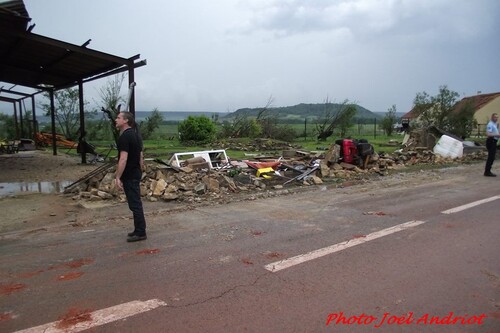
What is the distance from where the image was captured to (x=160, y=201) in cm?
837

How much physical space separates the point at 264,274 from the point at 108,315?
1.66 meters

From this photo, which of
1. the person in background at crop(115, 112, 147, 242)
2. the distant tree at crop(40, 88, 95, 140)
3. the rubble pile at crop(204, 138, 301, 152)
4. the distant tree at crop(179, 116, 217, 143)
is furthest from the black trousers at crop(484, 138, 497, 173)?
the distant tree at crop(40, 88, 95, 140)

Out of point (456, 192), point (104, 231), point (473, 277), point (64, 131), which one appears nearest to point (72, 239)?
point (104, 231)

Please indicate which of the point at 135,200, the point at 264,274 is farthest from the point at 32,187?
the point at 264,274

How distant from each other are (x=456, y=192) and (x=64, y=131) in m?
28.0

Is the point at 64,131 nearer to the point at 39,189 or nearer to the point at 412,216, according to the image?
the point at 39,189

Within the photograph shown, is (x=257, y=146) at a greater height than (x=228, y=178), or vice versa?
(x=228, y=178)

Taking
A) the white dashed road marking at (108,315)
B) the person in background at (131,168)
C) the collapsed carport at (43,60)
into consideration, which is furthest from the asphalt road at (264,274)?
the collapsed carport at (43,60)

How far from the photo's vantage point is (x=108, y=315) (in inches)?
132

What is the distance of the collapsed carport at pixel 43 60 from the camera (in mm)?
10344

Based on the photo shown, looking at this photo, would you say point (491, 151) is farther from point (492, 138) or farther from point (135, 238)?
point (135, 238)

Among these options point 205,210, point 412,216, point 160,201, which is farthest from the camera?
point 160,201

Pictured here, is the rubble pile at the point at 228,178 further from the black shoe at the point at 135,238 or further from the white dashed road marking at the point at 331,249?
the white dashed road marking at the point at 331,249

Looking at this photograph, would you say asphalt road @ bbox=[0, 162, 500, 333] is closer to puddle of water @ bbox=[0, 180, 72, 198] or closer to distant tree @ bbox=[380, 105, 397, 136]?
puddle of water @ bbox=[0, 180, 72, 198]
